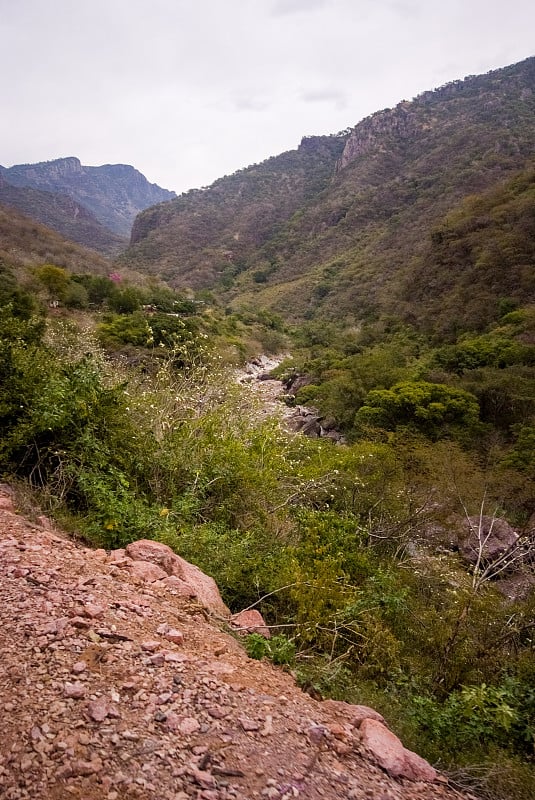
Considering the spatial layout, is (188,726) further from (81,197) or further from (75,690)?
(81,197)

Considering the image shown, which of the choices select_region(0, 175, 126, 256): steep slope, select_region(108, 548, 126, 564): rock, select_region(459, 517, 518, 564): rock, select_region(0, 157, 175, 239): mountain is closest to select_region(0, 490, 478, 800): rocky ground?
select_region(108, 548, 126, 564): rock

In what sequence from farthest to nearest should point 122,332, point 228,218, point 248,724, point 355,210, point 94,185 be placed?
point 94,185, point 228,218, point 355,210, point 122,332, point 248,724

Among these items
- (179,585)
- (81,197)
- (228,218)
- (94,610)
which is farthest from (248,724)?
(81,197)

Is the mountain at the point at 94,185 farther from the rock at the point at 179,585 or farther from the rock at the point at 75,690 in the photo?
the rock at the point at 75,690

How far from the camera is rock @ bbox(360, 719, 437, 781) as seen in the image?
2062 millimetres

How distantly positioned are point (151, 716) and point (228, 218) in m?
85.7

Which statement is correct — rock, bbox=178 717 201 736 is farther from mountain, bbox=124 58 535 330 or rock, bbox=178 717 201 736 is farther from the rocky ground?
mountain, bbox=124 58 535 330

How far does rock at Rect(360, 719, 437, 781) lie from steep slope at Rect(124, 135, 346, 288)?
60551 mm

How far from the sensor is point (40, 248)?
3266cm

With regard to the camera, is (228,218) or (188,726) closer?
(188,726)

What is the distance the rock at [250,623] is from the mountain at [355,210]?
2137 cm

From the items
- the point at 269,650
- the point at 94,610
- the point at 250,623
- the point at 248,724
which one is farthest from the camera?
the point at 250,623

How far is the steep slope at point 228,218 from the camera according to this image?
2628 inches

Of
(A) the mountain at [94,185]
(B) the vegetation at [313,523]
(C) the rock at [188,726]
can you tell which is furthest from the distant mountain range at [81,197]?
(C) the rock at [188,726]
